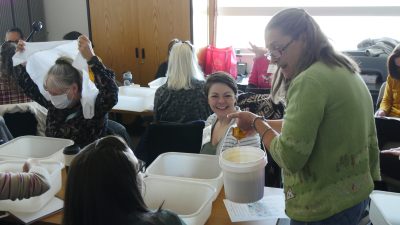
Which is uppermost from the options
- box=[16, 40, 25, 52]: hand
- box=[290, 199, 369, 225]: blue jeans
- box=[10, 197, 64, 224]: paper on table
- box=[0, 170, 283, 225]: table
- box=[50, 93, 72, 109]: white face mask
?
box=[16, 40, 25, 52]: hand

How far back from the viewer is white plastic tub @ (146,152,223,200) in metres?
1.83

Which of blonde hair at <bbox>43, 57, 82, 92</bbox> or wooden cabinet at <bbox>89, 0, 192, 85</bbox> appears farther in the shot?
wooden cabinet at <bbox>89, 0, 192, 85</bbox>

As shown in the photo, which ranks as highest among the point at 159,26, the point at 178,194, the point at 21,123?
the point at 159,26

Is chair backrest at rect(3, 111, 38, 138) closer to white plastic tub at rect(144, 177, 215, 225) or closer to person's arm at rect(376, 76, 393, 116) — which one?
white plastic tub at rect(144, 177, 215, 225)

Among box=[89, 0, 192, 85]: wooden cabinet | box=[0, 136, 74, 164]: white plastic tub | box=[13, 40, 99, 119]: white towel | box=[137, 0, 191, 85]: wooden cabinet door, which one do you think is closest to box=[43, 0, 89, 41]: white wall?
box=[89, 0, 192, 85]: wooden cabinet

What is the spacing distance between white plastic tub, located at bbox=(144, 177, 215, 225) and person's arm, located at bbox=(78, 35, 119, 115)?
0.79 m

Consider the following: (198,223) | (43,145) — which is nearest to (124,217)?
(198,223)

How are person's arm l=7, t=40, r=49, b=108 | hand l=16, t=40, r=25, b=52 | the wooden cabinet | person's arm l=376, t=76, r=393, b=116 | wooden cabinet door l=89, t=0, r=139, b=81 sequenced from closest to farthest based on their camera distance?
hand l=16, t=40, r=25, b=52 → person's arm l=7, t=40, r=49, b=108 → person's arm l=376, t=76, r=393, b=116 → the wooden cabinet → wooden cabinet door l=89, t=0, r=139, b=81

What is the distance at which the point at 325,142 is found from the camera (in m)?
1.19

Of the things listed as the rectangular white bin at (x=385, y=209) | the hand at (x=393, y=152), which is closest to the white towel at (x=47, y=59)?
the rectangular white bin at (x=385, y=209)

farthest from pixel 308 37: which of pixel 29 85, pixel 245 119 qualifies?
pixel 29 85

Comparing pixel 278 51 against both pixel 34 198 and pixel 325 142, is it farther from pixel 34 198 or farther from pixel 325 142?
pixel 34 198

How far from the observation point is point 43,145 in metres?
2.11

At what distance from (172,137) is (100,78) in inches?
20.9
